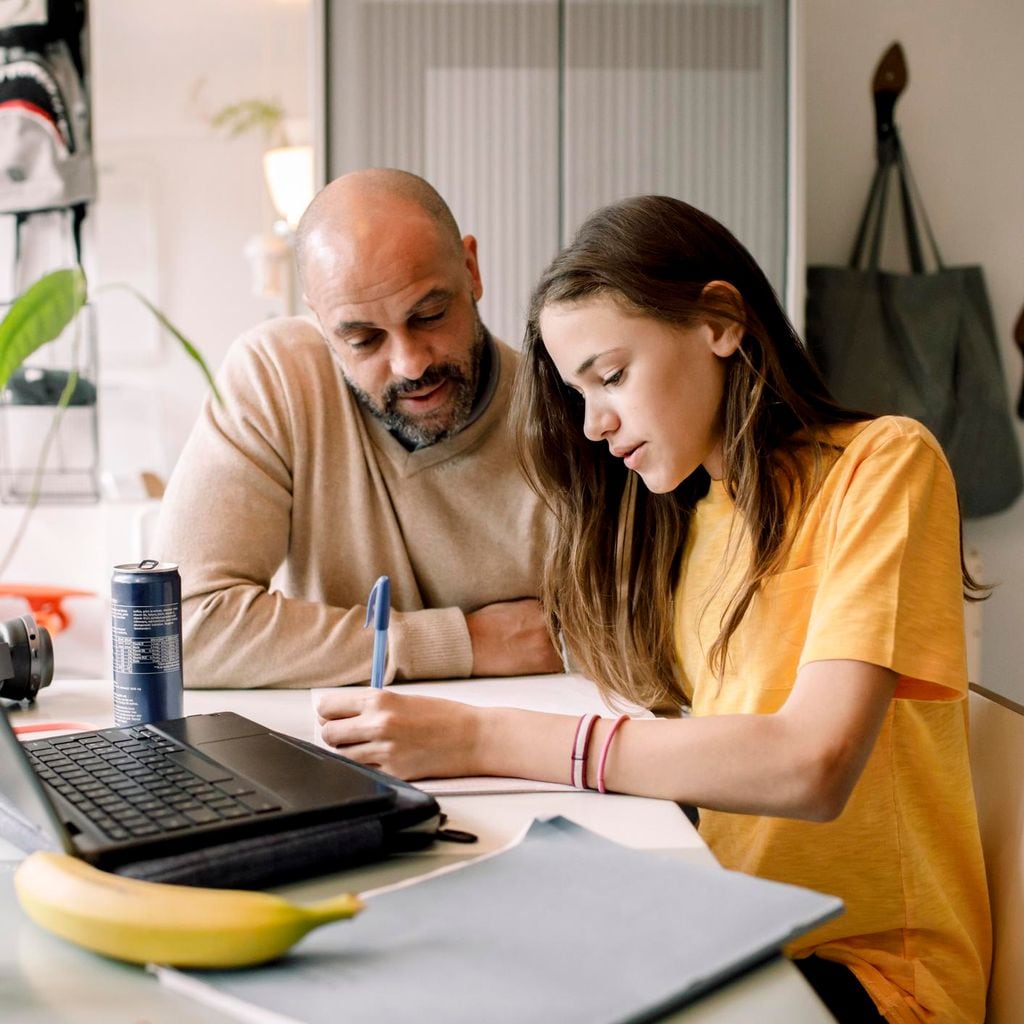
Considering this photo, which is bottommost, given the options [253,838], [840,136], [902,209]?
[253,838]

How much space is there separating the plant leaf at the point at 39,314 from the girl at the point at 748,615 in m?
0.38

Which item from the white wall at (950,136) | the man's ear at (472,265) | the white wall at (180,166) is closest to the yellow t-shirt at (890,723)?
the man's ear at (472,265)

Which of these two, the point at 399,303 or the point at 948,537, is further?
the point at 399,303

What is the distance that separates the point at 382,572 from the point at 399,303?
1.23 feet

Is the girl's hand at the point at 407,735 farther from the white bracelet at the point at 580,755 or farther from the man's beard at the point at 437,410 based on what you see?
the man's beard at the point at 437,410

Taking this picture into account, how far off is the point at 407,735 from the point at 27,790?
0.32 m

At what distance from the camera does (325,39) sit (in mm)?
2424

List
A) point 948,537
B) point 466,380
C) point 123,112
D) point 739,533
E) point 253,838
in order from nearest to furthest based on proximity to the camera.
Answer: point 253,838 → point 948,537 → point 739,533 → point 466,380 → point 123,112

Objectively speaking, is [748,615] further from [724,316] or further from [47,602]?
[47,602]

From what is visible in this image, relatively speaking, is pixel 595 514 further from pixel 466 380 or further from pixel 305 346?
pixel 305 346

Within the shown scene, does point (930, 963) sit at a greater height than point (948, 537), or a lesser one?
lesser

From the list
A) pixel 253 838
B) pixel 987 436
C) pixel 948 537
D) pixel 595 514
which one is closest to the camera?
pixel 253 838

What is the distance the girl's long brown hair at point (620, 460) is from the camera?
41.8 inches

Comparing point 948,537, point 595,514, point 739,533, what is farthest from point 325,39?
point 948,537
